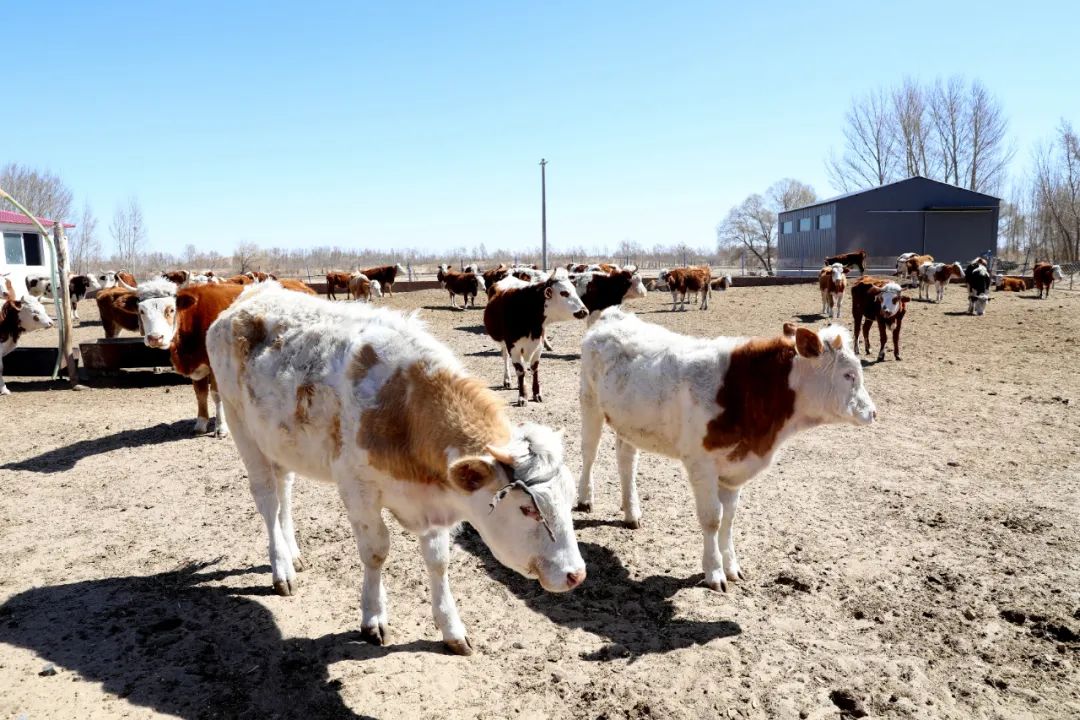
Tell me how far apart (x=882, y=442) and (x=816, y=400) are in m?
4.20

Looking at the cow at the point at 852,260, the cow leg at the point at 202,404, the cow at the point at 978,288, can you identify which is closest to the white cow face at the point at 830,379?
the cow leg at the point at 202,404

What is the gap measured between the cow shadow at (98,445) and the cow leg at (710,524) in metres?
6.77

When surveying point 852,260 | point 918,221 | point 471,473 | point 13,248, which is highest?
point 918,221

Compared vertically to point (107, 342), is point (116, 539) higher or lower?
lower

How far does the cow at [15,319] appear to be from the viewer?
40.5ft

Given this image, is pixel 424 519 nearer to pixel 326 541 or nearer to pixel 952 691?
pixel 326 541

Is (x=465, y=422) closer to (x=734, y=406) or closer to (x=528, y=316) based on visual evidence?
(x=734, y=406)

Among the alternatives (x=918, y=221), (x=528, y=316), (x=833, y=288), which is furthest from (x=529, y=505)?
(x=918, y=221)

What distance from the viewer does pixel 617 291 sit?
1711cm

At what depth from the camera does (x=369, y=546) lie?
3910 mm

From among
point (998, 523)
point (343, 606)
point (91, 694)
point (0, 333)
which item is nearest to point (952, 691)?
point (998, 523)

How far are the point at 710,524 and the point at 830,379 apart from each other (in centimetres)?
132

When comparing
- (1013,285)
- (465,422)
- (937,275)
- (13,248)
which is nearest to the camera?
(465,422)

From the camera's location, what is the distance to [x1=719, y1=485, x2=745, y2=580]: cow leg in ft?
16.0
